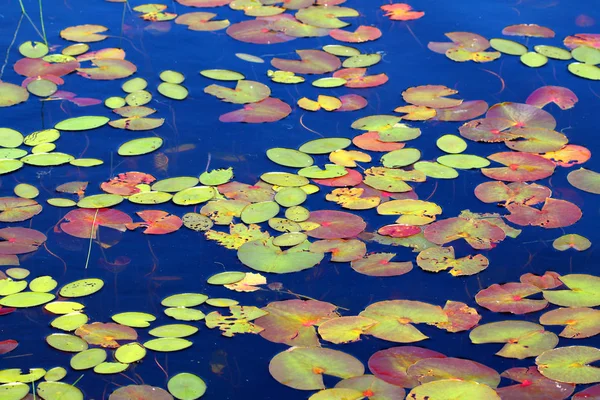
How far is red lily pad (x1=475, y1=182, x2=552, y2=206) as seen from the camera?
3637 mm

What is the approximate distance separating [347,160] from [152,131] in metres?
1.01

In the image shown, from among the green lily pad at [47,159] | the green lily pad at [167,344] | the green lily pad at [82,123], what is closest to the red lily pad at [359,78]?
the green lily pad at [82,123]

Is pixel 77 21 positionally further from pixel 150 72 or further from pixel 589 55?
pixel 589 55

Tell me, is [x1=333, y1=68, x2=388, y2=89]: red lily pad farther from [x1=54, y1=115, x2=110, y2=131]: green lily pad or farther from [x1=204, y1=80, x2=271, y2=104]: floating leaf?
[x1=54, y1=115, x2=110, y2=131]: green lily pad

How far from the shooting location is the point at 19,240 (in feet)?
11.2

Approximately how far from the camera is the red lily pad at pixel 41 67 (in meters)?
4.61

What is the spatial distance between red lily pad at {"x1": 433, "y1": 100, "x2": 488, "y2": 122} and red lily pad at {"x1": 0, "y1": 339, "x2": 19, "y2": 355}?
235 cm

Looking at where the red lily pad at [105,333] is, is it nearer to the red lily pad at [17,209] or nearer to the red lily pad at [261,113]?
the red lily pad at [17,209]

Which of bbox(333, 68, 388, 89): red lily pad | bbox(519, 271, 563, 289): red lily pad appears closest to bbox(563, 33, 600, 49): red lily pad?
bbox(333, 68, 388, 89): red lily pad

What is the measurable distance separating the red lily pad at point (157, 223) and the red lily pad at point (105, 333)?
1.94 ft

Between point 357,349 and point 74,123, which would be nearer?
point 357,349

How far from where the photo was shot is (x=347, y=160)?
3893 millimetres

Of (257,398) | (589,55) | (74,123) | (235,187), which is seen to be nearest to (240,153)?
(235,187)

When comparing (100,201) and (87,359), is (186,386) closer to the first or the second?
(87,359)
